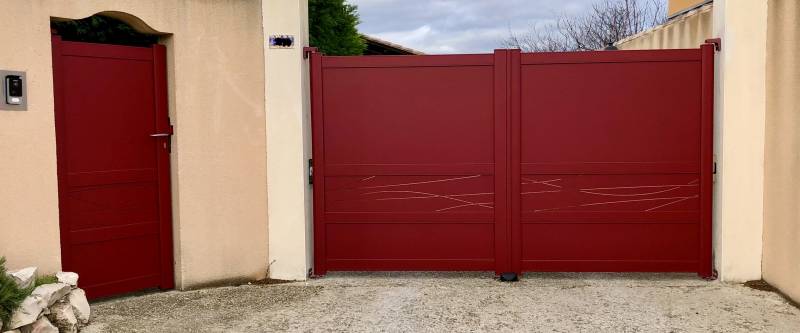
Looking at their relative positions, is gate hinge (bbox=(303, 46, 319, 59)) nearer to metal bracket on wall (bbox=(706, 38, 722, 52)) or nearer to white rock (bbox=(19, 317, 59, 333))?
white rock (bbox=(19, 317, 59, 333))

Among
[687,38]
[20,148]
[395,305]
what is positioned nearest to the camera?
[20,148]

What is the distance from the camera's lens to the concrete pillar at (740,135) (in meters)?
5.29

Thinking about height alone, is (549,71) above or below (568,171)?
above

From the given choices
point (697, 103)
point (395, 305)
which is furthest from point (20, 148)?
point (697, 103)

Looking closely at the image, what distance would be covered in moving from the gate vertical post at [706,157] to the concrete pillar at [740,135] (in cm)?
6

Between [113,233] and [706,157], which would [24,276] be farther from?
[706,157]

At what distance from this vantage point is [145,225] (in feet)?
17.3

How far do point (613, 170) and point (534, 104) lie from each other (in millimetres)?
824

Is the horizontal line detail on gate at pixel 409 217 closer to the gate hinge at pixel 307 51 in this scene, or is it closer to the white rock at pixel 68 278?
the gate hinge at pixel 307 51

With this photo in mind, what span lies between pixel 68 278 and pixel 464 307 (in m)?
2.63

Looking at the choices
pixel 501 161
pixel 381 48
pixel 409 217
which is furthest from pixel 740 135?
pixel 381 48

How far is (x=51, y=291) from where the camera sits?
168 inches

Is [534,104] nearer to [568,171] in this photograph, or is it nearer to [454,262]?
[568,171]

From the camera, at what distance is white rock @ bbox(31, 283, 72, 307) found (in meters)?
4.21
